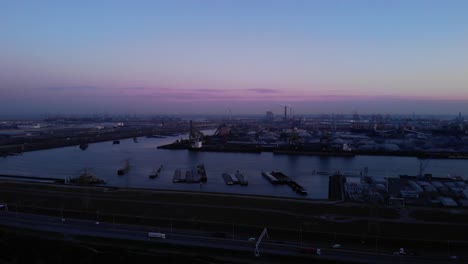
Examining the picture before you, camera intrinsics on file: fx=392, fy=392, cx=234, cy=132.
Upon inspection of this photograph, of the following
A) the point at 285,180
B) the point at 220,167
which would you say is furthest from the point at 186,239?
the point at 220,167

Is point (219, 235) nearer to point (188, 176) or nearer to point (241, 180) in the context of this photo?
point (241, 180)

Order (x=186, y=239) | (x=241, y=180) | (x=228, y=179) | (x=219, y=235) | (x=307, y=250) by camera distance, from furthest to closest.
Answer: (x=228, y=179) < (x=241, y=180) < (x=219, y=235) < (x=186, y=239) < (x=307, y=250)

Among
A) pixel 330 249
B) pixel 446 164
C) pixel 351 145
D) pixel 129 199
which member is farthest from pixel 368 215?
pixel 351 145

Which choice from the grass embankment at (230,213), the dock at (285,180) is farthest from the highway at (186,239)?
the dock at (285,180)

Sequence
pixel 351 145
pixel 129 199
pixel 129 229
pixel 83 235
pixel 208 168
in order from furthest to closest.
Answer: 1. pixel 351 145
2. pixel 208 168
3. pixel 129 199
4. pixel 129 229
5. pixel 83 235

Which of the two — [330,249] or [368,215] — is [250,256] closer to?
[330,249]

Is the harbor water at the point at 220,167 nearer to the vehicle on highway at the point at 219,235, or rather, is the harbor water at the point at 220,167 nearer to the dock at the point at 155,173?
the dock at the point at 155,173

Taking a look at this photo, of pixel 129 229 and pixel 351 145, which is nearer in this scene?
pixel 129 229
